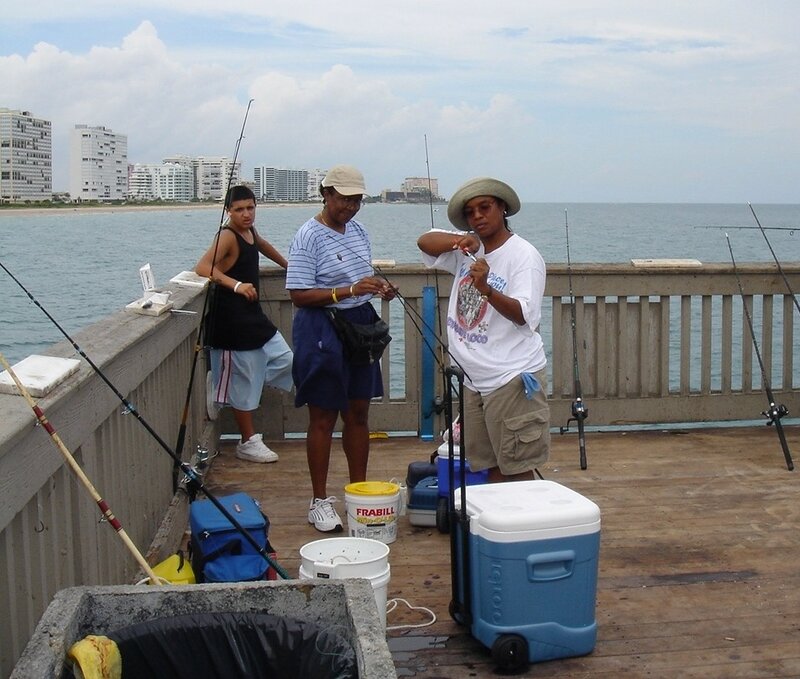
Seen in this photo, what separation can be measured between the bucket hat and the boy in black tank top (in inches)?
50.9

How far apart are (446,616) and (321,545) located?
53cm

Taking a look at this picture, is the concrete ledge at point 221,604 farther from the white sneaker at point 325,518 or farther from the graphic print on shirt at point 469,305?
the white sneaker at point 325,518

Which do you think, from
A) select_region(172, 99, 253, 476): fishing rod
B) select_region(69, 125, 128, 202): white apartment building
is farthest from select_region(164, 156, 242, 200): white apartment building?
Answer: select_region(69, 125, 128, 202): white apartment building

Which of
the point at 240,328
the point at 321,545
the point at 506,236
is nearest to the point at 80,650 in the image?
the point at 321,545

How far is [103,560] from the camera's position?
10.9 feet

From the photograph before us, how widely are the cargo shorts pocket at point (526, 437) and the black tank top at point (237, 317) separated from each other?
226 centimetres

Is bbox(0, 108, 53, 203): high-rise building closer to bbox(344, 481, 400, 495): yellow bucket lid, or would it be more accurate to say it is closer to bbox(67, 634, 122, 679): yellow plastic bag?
bbox(344, 481, 400, 495): yellow bucket lid

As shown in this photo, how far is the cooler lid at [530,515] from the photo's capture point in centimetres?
320

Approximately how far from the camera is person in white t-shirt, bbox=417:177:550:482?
12.8 ft

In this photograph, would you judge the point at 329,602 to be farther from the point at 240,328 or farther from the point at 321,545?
the point at 240,328

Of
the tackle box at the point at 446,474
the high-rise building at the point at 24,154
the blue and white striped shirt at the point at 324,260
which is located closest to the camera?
the tackle box at the point at 446,474

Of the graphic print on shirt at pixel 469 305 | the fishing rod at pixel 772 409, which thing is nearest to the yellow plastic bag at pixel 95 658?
the graphic print on shirt at pixel 469 305

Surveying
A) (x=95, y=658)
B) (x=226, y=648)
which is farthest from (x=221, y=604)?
(x=95, y=658)

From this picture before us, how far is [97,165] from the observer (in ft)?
228
